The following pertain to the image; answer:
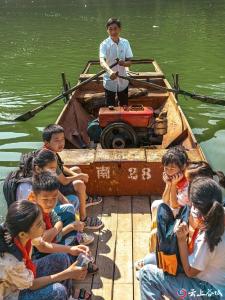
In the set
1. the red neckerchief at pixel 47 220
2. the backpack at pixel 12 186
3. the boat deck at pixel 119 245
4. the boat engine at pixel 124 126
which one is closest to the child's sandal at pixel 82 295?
the boat deck at pixel 119 245

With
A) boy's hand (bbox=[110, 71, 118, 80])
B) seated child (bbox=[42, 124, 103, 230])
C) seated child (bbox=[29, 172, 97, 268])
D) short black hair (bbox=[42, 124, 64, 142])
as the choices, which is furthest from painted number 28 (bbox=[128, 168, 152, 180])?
boy's hand (bbox=[110, 71, 118, 80])

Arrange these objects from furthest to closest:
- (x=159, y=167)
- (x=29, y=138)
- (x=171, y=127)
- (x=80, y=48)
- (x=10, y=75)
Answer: (x=80, y=48) → (x=10, y=75) → (x=29, y=138) → (x=171, y=127) → (x=159, y=167)

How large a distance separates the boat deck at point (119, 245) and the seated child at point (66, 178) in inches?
7.6

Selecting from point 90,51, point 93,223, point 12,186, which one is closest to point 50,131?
point 12,186

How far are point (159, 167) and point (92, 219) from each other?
1051 millimetres

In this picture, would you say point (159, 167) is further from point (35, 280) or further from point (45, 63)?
point (45, 63)

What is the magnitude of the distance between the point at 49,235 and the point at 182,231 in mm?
1321

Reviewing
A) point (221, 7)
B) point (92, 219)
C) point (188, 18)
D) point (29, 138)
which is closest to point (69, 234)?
point (92, 219)

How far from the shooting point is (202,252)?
9.46 ft

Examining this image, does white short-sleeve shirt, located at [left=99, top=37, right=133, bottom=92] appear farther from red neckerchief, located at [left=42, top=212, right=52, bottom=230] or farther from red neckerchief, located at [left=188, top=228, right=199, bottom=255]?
red neckerchief, located at [left=188, top=228, right=199, bottom=255]

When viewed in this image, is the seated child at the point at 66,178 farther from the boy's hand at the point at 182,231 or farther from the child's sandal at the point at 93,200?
the boy's hand at the point at 182,231

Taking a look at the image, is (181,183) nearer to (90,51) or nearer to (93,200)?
(93,200)

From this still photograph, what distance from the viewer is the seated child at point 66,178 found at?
4.63m

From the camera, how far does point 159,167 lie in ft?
17.2
